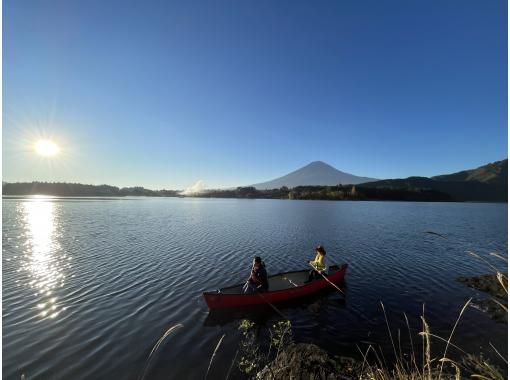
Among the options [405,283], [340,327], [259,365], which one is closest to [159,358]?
[259,365]

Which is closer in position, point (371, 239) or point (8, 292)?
point (8, 292)

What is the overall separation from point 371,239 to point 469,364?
25.5m

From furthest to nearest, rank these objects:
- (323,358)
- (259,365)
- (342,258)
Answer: (342,258) < (259,365) < (323,358)

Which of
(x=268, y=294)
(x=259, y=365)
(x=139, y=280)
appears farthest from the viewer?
(x=139, y=280)

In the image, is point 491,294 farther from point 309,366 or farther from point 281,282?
point 309,366

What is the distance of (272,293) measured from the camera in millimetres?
14695

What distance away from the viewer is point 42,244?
27.6 metres

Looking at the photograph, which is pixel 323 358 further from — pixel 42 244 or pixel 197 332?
pixel 42 244

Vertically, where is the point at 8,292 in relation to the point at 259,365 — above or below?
above

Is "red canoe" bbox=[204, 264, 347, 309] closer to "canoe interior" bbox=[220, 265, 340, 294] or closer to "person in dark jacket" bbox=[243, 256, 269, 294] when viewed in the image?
"canoe interior" bbox=[220, 265, 340, 294]

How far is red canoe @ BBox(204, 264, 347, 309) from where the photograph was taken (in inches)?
550

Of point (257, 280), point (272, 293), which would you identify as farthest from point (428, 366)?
point (257, 280)

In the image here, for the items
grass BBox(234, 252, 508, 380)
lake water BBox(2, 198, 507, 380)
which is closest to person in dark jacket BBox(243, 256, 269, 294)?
lake water BBox(2, 198, 507, 380)

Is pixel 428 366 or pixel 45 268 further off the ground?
pixel 428 366
